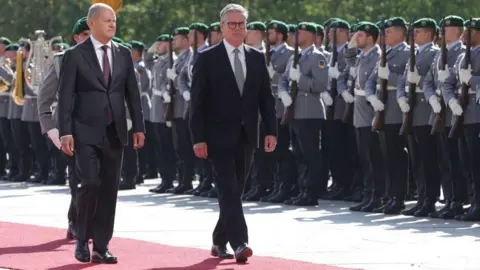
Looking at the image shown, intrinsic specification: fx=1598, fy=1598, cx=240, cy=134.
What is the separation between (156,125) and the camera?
21344 mm

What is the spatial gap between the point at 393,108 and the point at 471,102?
1.37 m

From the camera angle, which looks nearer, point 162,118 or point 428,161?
point 428,161

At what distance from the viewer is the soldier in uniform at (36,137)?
22.8 m

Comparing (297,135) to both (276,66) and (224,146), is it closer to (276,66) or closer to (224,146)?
(276,66)

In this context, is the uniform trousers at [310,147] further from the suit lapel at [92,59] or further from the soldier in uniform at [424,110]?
the suit lapel at [92,59]

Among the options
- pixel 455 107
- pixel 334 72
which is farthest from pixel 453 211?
pixel 334 72

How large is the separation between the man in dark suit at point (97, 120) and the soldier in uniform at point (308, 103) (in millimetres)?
5883

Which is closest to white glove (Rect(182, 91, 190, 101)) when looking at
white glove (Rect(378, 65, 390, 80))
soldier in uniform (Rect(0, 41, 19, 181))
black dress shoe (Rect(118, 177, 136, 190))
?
black dress shoe (Rect(118, 177, 136, 190))

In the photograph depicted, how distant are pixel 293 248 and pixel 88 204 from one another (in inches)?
79.0

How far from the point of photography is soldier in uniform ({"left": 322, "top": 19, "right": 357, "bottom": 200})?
18859 millimetres

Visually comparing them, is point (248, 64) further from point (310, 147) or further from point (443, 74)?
point (310, 147)

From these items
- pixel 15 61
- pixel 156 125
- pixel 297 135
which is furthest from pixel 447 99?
pixel 15 61

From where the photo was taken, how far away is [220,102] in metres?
12.2

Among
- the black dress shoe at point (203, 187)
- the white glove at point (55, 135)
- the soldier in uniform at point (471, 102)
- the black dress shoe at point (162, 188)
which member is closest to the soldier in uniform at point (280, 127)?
the black dress shoe at point (203, 187)
